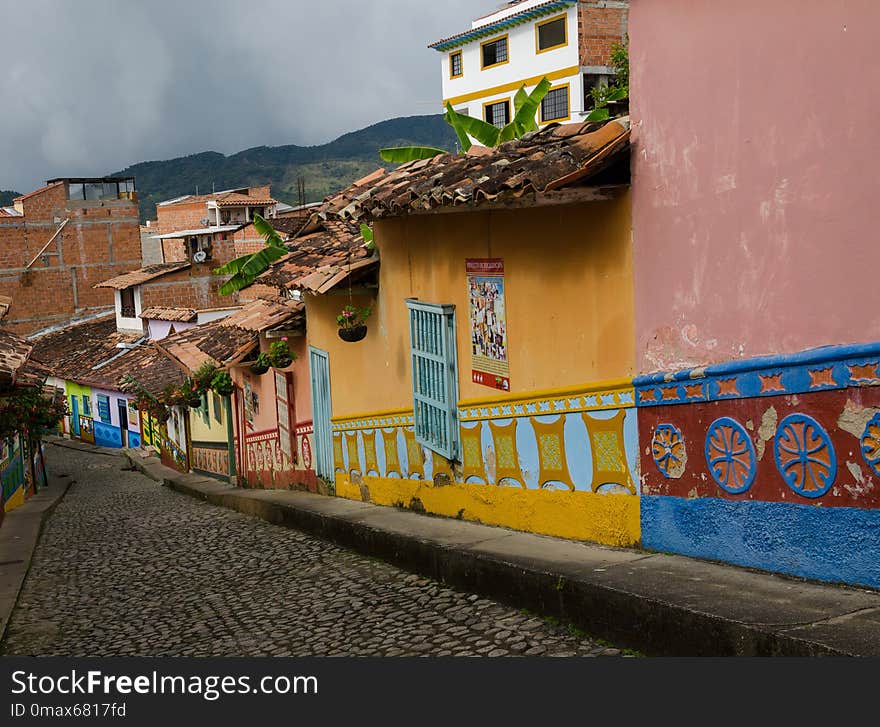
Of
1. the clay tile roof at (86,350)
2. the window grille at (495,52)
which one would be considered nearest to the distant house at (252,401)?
the clay tile roof at (86,350)

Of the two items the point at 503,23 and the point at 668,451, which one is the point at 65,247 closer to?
the point at 503,23

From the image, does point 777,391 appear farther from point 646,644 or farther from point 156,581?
point 156,581

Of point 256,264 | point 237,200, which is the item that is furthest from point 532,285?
point 237,200

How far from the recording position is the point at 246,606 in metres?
7.66

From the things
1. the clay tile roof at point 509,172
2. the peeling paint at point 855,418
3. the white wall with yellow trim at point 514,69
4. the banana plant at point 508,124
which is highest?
the white wall with yellow trim at point 514,69

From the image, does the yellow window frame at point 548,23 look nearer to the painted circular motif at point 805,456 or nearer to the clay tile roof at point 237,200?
the clay tile roof at point 237,200

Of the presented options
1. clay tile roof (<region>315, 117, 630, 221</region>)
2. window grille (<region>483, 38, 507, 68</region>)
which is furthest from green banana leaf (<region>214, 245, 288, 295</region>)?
window grille (<region>483, 38, 507, 68</region>)

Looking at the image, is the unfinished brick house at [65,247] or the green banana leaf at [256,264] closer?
the green banana leaf at [256,264]

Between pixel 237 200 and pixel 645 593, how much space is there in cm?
4602

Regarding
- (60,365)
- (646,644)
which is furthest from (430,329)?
(60,365)

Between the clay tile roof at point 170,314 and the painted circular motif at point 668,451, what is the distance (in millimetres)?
29656

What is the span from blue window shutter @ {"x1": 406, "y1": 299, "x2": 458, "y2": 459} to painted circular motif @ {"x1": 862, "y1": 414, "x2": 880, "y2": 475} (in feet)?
14.7

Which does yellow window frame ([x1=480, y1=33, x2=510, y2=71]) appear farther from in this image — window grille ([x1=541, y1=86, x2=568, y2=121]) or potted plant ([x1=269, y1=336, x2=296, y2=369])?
potted plant ([x1=269, y1=336, x2=296, y2=369])

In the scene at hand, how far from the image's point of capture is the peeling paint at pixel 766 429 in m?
5.22
